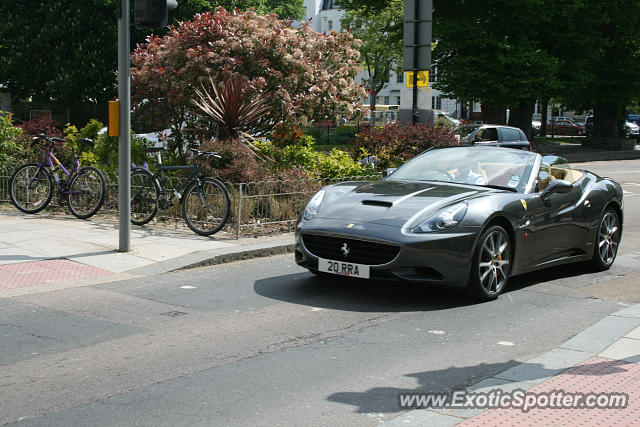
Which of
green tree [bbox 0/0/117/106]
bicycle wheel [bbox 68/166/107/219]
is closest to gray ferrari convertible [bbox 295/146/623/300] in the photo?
bicycle wheel [bbox 68/166/107/219]

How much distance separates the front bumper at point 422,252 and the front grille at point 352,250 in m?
0.03

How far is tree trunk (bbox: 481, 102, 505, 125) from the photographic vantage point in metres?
35.6

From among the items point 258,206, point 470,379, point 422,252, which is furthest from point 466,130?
point 470,379

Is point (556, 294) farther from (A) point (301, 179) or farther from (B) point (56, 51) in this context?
(B) point (56, 51)

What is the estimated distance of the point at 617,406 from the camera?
14.0ft

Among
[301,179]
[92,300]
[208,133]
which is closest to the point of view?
[92,300]

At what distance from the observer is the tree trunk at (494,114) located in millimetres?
35566

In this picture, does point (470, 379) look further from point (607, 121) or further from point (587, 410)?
point (607, 121)

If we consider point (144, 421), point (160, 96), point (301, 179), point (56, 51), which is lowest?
point (144, 421)

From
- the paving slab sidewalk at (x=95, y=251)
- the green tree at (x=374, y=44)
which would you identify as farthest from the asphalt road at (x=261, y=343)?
the green tree at (x=374, y=44)

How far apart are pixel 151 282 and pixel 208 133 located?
6.91 m

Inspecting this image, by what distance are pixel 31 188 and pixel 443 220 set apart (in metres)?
7.82

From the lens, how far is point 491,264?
23.9 ft

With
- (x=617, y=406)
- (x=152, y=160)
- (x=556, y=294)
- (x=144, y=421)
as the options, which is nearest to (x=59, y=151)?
(x=152, y=160)
